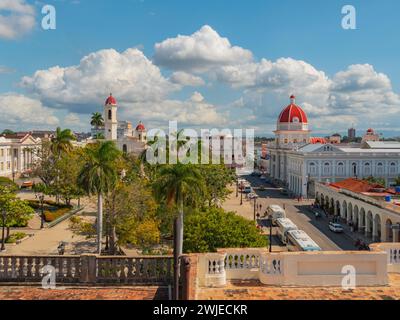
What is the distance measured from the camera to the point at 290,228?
133ft

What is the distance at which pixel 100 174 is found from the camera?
30.3 m

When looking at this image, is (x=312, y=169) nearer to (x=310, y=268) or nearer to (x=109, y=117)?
(x=109, y=117)

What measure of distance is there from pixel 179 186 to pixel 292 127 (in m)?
84.6

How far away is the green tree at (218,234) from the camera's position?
24.9m

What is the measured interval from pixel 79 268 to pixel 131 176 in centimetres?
3943

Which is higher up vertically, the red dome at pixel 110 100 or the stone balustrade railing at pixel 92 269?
the red dome at pixel 110 100

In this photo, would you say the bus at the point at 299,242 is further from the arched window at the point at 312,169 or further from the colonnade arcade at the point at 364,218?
the arched window at the point at 312,169

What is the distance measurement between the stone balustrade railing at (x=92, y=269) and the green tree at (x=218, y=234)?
40.8ft

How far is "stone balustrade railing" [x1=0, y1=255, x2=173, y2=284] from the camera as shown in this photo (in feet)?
40.8

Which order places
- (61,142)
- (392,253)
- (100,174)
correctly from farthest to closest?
(61,142) < (100,174) < (392,253)

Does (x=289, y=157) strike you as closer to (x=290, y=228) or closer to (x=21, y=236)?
(x=290, y=228)

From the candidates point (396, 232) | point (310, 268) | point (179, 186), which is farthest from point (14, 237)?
point (396, 232)

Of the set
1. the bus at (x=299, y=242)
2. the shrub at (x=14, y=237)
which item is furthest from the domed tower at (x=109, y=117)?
the bus at (x=299, y=242)
